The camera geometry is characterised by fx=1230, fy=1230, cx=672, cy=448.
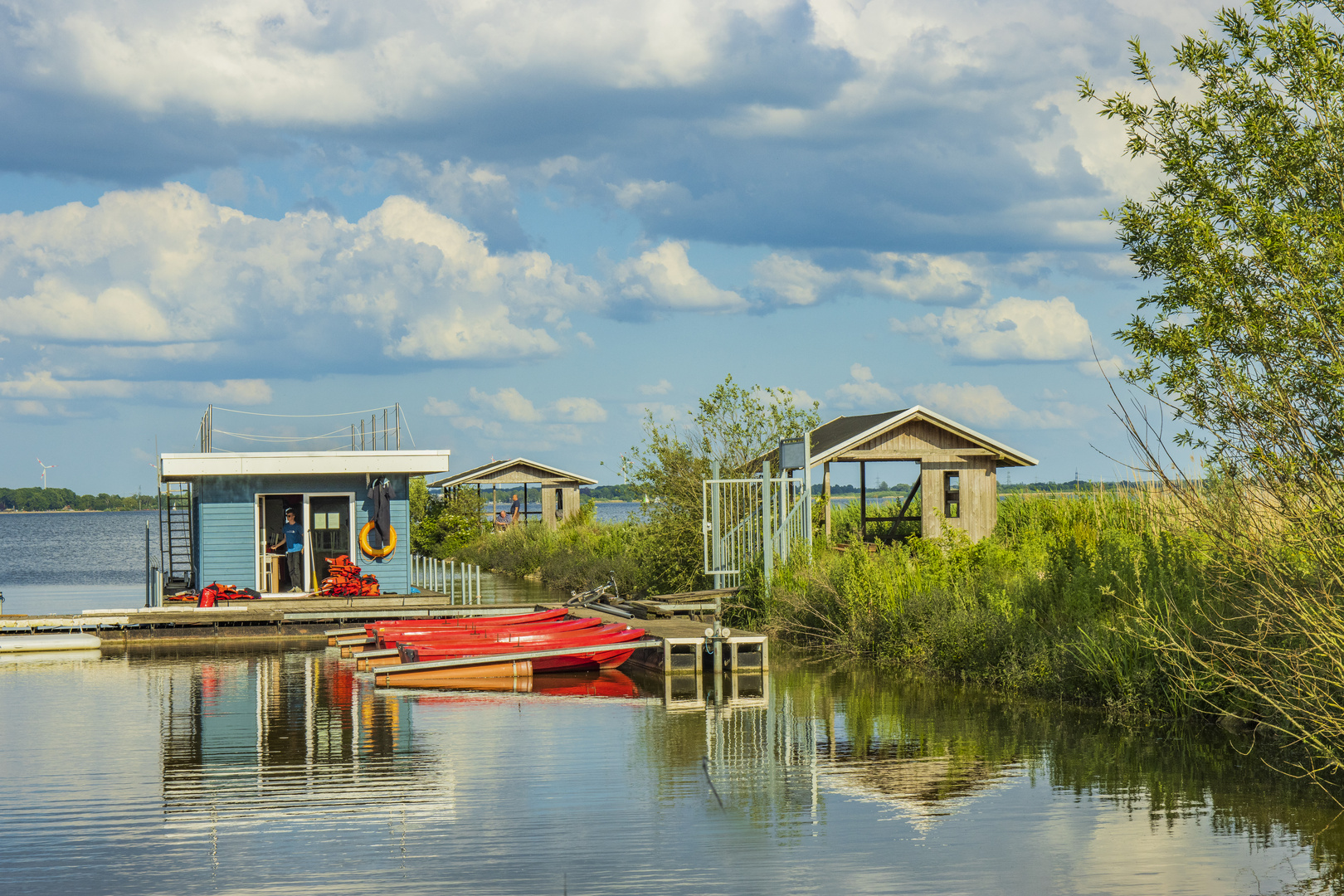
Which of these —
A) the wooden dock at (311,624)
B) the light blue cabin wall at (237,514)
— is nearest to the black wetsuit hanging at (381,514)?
the light blue cabin wall at (237,514)

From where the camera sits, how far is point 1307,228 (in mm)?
8664

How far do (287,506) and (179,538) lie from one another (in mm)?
5354

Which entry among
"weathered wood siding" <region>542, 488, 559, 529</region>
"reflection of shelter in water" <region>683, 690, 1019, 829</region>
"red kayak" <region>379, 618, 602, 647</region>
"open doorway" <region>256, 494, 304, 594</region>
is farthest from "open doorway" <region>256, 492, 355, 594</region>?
"weathered wood siding" <region>542, 488, 559, 529</region>

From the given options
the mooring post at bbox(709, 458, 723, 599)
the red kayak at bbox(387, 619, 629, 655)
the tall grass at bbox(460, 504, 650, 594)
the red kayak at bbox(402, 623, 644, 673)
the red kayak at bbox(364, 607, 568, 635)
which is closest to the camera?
the red kayak at bbox(402, 623, 644, 673)

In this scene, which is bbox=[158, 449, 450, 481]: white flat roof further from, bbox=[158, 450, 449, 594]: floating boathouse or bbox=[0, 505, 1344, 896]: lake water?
bbox=[0, 505, 1344, 896]: lake water

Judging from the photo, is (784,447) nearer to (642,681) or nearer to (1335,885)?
(642,681)

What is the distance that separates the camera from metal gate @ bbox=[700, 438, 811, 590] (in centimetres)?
1850

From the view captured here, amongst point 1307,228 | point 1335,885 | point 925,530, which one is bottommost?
point 1335,885

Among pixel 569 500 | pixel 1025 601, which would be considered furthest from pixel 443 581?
pixel 569 500

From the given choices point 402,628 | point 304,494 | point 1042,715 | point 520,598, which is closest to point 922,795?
point 1042,715

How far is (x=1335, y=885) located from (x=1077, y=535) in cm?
1180

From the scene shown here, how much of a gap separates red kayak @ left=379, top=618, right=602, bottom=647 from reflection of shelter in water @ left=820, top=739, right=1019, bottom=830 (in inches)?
244

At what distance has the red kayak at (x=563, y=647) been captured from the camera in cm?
1516

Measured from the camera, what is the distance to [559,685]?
14562mm
